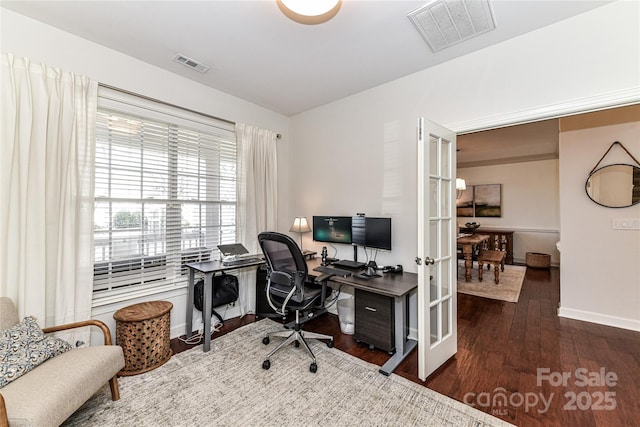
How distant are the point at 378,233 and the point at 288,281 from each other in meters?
1.13

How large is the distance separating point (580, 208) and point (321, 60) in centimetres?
353

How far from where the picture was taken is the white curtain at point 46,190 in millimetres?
1842

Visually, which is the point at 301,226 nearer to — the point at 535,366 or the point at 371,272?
the point at 371,272

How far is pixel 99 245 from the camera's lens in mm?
2330

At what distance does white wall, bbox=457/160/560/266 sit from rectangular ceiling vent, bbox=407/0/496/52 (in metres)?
5.70

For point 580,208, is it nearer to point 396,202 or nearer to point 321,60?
point 396,202

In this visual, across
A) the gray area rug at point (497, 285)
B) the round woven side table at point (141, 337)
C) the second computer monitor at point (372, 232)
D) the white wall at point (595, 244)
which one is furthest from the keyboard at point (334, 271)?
the white wall at point (595, 244)

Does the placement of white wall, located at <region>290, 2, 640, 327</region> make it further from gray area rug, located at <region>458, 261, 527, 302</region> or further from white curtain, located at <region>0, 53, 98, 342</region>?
white curtain, located at <region>0, 53, 98, 342</region>

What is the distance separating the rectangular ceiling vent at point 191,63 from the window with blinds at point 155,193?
49 centimetres

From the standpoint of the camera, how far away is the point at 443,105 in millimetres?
2545

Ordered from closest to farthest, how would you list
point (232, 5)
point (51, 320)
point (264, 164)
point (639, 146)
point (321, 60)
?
point (232, 5) < point (51, 320) < point (321, 60) < point (639, 146) < point (264, 164)

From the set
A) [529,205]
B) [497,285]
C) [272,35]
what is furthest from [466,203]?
[272,35]

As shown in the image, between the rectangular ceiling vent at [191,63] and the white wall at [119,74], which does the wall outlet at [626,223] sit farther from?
the rectangular ceiling vent at [191,63]

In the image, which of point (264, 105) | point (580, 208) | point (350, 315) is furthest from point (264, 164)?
point (580, 208)
